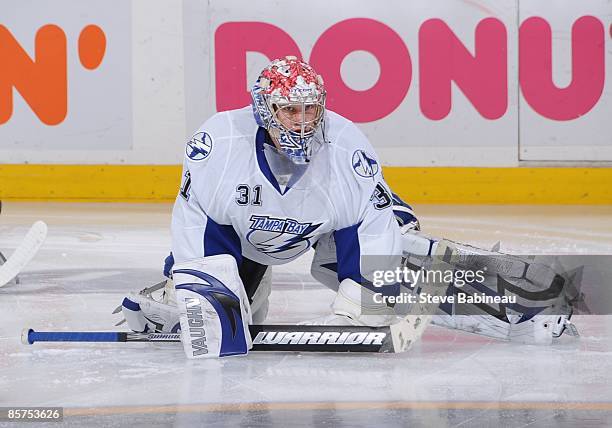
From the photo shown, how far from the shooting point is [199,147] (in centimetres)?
339

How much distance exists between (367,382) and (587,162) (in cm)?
538

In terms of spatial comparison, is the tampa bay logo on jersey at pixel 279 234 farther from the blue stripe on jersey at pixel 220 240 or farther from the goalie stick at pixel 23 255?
the goalie stick at pixel 23 255

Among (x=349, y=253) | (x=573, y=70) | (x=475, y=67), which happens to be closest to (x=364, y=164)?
(x=349, y=253)

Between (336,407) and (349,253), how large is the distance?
0.78 m

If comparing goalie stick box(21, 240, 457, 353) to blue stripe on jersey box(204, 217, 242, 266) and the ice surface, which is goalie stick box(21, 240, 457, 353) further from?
blue stripe on jersey box(204, 217, 242, 266)

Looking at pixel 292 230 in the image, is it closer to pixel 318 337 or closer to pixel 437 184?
pixel 318 337

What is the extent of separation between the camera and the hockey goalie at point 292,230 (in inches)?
129

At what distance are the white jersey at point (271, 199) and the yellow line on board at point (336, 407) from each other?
68 cm

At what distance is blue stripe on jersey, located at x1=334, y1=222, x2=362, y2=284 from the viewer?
345cm

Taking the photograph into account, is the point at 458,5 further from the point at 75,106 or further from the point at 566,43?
the point at 75,106

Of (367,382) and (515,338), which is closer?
(367,382)

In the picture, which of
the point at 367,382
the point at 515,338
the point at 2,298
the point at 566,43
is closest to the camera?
the point at 367,382

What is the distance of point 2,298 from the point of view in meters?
4.48

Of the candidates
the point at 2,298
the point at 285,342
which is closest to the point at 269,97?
the point at 285,342
